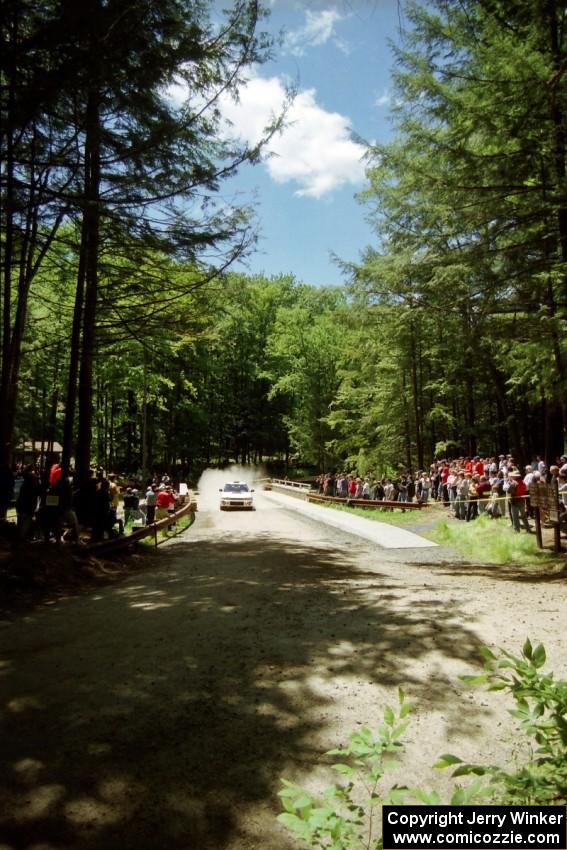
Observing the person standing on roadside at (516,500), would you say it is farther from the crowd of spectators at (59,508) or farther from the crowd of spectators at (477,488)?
the crowd of spectators at (59,508)

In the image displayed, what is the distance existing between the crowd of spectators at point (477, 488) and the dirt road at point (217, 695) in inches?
252

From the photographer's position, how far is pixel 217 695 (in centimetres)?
417

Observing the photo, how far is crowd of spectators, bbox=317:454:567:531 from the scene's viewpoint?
1387cm

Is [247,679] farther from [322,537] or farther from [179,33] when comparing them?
[322,537]

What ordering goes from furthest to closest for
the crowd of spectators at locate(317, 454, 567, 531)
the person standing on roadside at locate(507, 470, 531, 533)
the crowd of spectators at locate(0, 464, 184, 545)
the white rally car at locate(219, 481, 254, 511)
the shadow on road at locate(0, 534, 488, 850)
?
the white rally car at locate(219, 481, 254, 511), the crowd of spectators at locate(317, 454, 567, 531), the person standing on roadside at locate(507, 470, 531, 533), the crowd of spectators at locate(0, 464, 184, 545), the shadow on road at locate(0, 534, 488, 850)

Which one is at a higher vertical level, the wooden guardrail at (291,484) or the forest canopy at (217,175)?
the forest canopy at (217,175)

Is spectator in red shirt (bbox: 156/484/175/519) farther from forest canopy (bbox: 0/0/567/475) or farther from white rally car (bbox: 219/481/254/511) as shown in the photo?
white rally car (bbox: 219/481/254/511)

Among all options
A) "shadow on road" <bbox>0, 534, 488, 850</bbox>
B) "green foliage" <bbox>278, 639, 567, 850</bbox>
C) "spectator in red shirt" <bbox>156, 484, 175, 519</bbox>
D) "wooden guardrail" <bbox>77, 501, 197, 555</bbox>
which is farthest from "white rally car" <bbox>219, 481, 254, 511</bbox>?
"green foliage" <bbox>278, 639, 567, 850</bbox>

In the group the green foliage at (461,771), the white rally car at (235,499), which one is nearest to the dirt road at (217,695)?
the green foliage at (461,771)

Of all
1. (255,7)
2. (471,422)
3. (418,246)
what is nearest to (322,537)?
(418,246)

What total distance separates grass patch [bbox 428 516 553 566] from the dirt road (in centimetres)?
404

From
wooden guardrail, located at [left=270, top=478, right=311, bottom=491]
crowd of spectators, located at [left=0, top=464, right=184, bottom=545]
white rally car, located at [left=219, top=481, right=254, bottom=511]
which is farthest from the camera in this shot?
wooden guardrail, located at [left=270, top=478, right=311, bottom=491]

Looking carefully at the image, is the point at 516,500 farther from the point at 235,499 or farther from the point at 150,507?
the point at 235,499

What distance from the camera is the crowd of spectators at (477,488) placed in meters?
13.9
